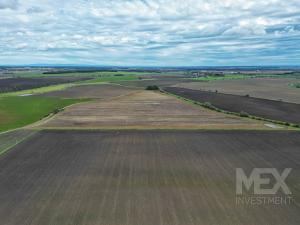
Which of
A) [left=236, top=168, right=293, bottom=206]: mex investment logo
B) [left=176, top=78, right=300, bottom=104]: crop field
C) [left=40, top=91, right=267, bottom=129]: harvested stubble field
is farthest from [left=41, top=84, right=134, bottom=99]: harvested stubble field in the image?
[left=236, top=168, right=293, bottom=206]: mex investment logo

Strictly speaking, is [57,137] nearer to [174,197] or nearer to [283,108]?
[174,197]

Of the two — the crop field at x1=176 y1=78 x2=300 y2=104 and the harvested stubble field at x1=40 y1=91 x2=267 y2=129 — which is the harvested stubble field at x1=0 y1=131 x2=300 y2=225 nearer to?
the harvested stubble field at x1=40 y1=91 x2=267 y2=129

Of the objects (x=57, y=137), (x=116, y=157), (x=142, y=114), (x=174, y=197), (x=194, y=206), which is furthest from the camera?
(x=142, y=114)

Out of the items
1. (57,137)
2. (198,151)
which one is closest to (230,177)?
(198,151)

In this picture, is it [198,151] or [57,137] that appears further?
[57,137]

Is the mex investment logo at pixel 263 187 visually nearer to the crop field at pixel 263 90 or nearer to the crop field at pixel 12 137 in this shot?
the crop field at pixel 12 137

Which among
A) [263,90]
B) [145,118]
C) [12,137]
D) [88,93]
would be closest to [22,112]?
[12,137]

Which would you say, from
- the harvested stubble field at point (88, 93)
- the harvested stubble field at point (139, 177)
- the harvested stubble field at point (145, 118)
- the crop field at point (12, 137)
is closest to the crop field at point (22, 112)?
the crop field at point (12, 137)

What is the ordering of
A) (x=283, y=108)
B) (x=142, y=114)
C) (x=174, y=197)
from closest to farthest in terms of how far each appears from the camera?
1. (x=174, y=197)
2. (x=142, y=114)
3. (x=283, y=108)
